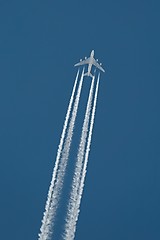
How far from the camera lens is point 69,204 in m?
29.5

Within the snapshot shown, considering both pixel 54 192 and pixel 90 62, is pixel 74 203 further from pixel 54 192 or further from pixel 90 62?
pixel 90 62

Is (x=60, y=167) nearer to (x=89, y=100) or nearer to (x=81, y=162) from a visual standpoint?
(x=81, y=162)

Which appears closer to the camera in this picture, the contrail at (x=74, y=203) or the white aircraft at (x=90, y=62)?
the contrail at (x=74, y=203)

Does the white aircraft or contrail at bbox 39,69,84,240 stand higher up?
the white aircraft

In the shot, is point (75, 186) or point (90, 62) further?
point (90, 62)

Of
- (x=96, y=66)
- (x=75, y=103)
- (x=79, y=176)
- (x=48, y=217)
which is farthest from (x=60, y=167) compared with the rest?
(x=96, y=66)

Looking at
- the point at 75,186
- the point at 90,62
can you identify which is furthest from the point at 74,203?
the point at 90,62


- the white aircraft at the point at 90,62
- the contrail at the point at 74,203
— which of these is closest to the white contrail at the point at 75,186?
the contrail at the point at 74,203

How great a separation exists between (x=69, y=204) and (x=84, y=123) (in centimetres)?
618

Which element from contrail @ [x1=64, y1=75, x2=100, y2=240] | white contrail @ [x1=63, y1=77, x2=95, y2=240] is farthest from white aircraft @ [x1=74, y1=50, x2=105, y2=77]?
contrail @ [x1=64, y1=75, x2=100, y2=240]

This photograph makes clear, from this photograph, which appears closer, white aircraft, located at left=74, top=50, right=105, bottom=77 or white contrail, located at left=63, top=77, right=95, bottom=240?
white contrail, located at left=63, top=77, right=95, bottom=240

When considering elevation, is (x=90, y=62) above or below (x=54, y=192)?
above

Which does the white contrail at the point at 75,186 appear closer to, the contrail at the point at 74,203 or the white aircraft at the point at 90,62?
the contrail at the point at 74,203

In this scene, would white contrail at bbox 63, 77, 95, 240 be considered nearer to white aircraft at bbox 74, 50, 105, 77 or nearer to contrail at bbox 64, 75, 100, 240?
contrail at bbox 64, 75, 100, 240
